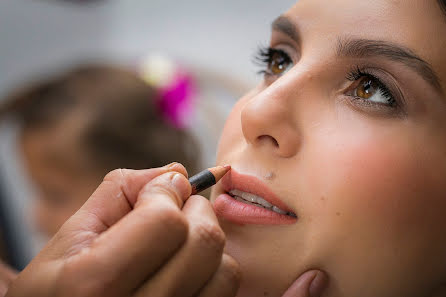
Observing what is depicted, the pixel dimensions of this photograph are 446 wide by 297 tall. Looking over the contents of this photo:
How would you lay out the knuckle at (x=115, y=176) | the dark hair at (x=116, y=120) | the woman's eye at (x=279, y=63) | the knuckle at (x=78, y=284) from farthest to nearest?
the dark hair at (x=116, y=120) → the woman's eye at (x=279, y=63) → the knuckle at (x=115, y=176) → the knuckle at (x=78, y=284)

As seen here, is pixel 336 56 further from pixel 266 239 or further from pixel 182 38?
pixel 182 38

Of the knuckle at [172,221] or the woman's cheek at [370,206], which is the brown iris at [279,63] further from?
the knuckle at [172,221]

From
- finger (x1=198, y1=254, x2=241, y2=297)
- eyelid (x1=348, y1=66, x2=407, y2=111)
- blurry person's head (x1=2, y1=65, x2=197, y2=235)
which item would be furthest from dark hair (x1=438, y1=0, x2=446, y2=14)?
blurry person's head (x1=2, y1=65, x2=197, y2=235)

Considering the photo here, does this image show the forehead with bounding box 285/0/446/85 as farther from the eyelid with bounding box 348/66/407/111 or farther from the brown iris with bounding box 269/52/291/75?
the brown iris with bounding box 269/52/291/75

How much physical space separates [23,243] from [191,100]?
1191 millimetres

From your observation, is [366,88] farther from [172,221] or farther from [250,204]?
[172,221]

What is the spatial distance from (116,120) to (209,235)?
1105 mm

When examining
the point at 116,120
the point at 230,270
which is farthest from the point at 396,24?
the point at 116,120

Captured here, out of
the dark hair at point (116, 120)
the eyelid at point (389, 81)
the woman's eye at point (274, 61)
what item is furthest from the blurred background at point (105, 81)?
the eyelid at point (389, 81)

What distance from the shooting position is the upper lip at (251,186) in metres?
0.65

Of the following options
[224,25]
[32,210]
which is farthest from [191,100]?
[32,210]

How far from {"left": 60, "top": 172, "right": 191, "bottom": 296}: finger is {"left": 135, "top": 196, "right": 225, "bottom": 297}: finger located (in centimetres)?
1

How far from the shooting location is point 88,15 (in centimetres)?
269

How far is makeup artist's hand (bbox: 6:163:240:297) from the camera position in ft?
1.65
